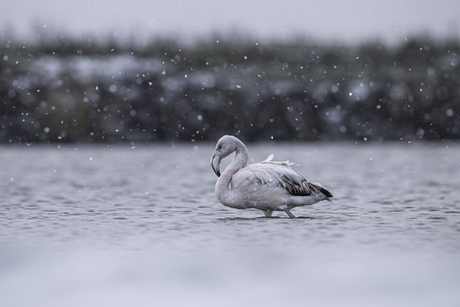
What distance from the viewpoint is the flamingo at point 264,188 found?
7652mm

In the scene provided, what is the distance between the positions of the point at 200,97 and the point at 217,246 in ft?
71.7

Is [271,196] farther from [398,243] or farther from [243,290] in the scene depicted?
[243,290]

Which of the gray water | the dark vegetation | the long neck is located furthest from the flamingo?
the dark vegetation

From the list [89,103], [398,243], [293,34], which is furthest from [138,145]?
[398,243]

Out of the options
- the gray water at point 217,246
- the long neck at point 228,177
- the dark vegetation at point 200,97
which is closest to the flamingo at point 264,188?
the long neck at point 228,177

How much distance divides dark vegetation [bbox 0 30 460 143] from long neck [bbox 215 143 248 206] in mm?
18063

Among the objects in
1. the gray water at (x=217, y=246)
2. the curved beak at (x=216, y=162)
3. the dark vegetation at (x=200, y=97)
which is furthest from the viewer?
the dark vegetation at (x=200, y=97)

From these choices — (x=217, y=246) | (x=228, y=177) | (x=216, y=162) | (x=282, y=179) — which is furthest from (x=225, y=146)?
(x=217, y=246)

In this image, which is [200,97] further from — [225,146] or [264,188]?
[264,188]

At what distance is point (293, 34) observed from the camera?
35.0 m

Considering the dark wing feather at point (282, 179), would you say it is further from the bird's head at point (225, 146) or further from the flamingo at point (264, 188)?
the bird's head at point (225, 146)

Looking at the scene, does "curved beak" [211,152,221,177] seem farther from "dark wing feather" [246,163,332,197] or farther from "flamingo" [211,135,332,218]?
"dark wing feather" [246,163,332,197]

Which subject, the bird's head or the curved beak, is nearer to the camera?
the curved beak

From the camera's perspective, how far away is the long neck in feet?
25.6
